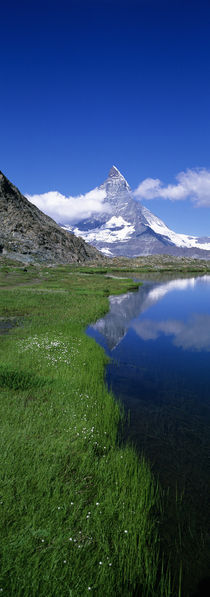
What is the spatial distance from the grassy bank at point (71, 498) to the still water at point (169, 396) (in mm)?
1036

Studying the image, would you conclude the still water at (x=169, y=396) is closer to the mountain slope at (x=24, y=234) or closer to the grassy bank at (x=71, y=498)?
the grassy bank at (x=71, y=498)

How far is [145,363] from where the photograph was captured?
2056 cm

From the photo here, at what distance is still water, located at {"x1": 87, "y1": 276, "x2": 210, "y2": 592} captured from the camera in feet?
30.1

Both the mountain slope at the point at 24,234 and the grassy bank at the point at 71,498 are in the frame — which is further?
the mountain slope at the point at 24,234

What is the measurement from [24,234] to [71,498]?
146 meters

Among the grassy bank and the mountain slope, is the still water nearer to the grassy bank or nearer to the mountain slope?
the grassy bank

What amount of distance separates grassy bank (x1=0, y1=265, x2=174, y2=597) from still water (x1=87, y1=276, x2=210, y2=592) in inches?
40.8

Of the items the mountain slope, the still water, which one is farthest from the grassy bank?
the mountain slope

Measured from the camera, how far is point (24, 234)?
5650 inches

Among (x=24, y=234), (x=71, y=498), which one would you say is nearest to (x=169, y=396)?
(x=71, y=498)

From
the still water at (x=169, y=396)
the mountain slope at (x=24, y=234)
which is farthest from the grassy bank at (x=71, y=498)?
the mountain slope at (x=24, y=234)

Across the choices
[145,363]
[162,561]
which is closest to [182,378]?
[145,363]

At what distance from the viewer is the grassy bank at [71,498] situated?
565cm

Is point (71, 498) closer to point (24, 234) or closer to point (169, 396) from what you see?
point (169, 396)
